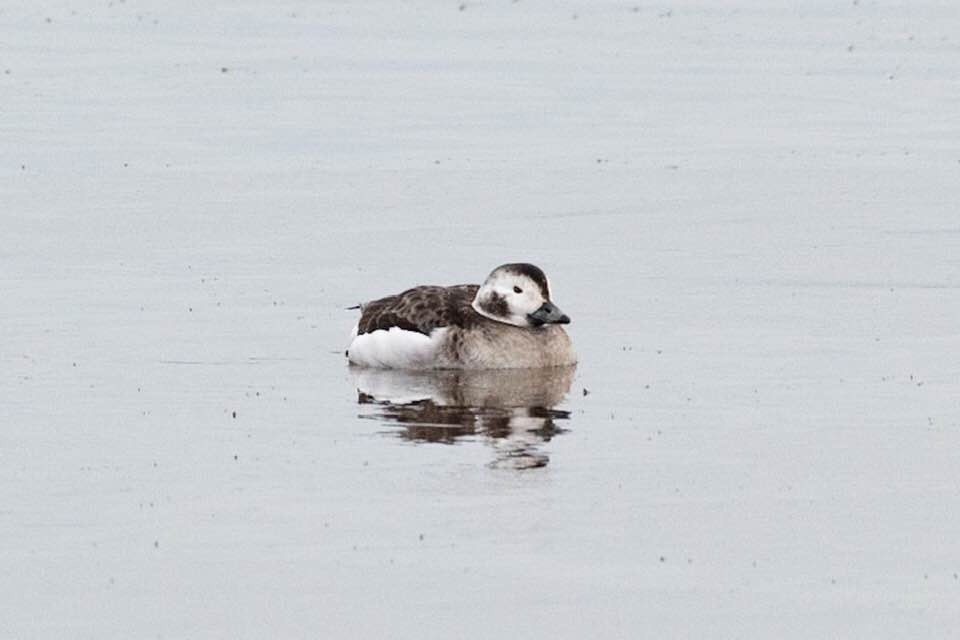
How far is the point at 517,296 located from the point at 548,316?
0.34 metres

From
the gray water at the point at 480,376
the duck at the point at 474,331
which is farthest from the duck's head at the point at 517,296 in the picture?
the gray water at the point at 480,376

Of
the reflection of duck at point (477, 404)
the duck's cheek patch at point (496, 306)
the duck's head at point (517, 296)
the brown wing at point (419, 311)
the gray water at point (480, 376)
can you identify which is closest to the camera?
the gray water at point (480, 376)

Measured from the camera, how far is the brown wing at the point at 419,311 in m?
20.3

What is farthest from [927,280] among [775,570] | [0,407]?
[775,570]

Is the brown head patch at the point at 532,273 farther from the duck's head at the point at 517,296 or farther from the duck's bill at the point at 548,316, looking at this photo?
the duck's bill at the point at 548,316

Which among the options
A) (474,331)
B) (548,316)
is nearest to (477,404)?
(474,331)

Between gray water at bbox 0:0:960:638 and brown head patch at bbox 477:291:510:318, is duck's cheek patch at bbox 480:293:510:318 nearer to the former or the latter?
brown head patch at bbox 477:291:510:318

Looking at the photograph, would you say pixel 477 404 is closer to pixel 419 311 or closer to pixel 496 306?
pixel 419 311

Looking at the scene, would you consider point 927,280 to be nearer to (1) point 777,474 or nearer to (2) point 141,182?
(1) point 777,474

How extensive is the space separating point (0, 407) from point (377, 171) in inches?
532

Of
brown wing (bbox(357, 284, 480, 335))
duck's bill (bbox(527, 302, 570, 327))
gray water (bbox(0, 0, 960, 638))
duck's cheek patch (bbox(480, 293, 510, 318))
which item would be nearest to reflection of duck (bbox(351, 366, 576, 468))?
gray water (bbox(0, 0, 960, 638))

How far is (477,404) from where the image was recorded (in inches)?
732

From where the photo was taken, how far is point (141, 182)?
29922mm

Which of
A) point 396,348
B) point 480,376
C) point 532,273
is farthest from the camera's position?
point 532,273
